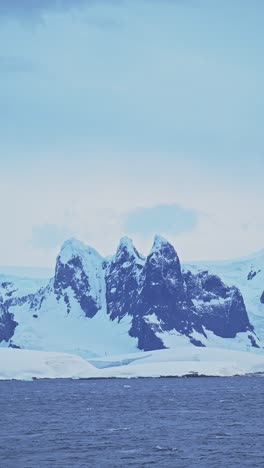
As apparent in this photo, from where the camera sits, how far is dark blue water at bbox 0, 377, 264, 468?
71500 millimetres

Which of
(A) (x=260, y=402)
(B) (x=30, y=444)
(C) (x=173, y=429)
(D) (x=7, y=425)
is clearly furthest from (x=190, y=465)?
(A) (x=260, y=402)

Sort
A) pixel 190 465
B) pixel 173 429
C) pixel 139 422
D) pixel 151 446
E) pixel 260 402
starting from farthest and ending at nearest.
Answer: pixel 260 402 → pixel 139 422 → pixel 173 429 → pixel 151 446 → pixel 190 465

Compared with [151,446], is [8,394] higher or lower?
higher

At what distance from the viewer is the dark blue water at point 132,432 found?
235 ft

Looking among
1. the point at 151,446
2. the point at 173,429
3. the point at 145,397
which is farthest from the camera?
the point at 145,397

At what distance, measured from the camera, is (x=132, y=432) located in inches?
3575

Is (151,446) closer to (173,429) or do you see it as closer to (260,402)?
(173,429)

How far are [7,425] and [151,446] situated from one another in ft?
72.7

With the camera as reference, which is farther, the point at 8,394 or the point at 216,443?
the point at 8,394

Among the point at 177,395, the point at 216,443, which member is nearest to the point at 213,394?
the point at 177,395

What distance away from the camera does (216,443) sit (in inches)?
3191

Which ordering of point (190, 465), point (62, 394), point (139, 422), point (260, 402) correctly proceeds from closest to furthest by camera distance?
1. point (190, 465)
2. point (139, 422)
3. point (260, 402)
4. point (62, 394)

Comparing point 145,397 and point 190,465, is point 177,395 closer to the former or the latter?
point 145,397

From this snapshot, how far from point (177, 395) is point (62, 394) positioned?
68.6 ft
